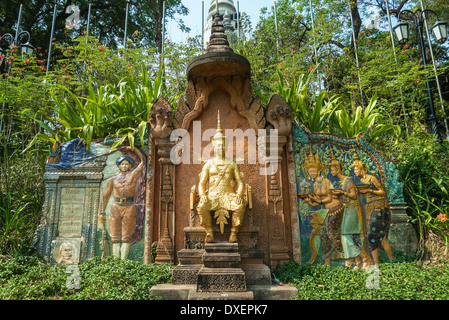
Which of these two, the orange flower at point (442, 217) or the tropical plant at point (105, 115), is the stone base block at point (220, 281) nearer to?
the tropical plant at point (105, 115)

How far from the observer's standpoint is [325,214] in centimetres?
605

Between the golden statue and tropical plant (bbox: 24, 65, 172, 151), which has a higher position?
tropical plant (bbox: 24, 65, 172, 151)

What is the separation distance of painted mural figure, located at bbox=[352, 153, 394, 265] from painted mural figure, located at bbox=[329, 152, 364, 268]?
0.19 m

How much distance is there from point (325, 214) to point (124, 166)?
4.03m

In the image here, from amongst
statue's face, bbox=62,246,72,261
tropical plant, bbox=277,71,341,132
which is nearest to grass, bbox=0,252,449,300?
statue's face, bbox=62,246,72,261

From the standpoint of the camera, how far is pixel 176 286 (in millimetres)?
4906

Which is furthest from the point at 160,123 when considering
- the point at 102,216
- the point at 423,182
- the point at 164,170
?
the point at 423,182

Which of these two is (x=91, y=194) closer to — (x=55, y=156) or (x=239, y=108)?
(x=55, y=156)

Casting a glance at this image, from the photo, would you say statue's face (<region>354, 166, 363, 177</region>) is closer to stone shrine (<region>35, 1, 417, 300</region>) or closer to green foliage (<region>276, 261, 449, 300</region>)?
stone shrine (<region>35, 1, 417, 300</region>)

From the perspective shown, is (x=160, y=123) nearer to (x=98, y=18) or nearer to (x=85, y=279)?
(x=85, y=279)

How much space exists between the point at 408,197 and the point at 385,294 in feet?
9.79

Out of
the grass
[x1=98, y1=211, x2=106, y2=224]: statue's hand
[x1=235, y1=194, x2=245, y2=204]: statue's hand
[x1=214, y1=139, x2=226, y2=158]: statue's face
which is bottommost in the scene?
the grass

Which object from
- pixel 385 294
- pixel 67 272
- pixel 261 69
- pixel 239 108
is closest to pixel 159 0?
pixel 261 69

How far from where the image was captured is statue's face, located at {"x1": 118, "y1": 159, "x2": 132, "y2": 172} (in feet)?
20.4
